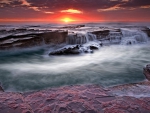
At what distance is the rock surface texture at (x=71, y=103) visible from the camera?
50.9 inches

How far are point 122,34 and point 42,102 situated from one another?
63.8 feet

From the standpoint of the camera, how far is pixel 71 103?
1.40 m

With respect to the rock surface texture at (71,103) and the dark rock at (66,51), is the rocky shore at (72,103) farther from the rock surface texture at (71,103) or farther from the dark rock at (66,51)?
the dark rock at (66,51)

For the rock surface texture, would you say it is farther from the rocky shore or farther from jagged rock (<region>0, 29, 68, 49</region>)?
jagged rock (<region>0, 29, 68, 49</region>)

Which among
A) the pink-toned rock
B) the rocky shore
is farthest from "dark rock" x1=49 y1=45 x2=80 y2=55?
the pink-toned rock

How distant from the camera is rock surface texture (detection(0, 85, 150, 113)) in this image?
129cm

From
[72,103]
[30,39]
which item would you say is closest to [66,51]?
[30,39]

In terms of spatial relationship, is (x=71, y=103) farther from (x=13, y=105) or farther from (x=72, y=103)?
(x=13, y=105)

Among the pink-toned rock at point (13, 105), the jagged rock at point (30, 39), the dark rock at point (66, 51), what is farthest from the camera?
the jagged rock at point (30, 39)

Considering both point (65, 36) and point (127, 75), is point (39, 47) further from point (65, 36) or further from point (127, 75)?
point (127, 75)

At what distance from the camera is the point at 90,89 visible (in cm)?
172

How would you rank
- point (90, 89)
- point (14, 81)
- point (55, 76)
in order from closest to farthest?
point (90, 89), point (14, 81), point (55, 76)

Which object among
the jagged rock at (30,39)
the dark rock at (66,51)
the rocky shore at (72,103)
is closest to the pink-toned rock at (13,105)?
the rocky shore at (72,103)

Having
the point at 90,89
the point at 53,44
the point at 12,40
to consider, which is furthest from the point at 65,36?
the point at 90,89
